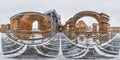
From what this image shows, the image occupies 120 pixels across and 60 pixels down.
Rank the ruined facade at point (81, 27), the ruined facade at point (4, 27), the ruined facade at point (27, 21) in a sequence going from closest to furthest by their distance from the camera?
1. the ruined facade at point (27, 21)
2. the ruined facade at point (4, 27)
3. the ruined facade at point (81, 27)

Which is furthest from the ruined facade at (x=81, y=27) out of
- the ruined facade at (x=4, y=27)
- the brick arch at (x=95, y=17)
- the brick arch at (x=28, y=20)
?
the ruined facade at (x=4, y=27)

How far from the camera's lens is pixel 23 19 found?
13031 millimetres

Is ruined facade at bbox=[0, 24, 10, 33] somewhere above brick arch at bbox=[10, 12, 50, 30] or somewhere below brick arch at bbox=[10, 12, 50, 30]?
below

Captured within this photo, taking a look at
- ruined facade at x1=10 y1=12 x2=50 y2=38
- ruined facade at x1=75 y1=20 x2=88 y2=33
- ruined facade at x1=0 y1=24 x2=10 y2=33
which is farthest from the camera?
ruined facade at x1=75 y1=20 x2=88 y2=33

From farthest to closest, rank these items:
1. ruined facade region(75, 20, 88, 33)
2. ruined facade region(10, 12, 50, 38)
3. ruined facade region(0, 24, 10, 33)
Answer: ruined facade region(75, 20, 88, 33) < ruined facade region(0, 24, 10, 33) < ruined facade region(10, 12, 50, 38)

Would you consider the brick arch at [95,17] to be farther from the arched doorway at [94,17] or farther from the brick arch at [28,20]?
the brick arch at [28,20]

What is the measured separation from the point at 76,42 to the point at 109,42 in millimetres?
1605

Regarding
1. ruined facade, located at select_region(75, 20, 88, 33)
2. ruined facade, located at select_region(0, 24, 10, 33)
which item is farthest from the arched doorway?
ruined facade, located at select_region(0, 24, 10, 33)

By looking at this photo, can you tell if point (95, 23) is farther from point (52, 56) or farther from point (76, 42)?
point (52, 56)

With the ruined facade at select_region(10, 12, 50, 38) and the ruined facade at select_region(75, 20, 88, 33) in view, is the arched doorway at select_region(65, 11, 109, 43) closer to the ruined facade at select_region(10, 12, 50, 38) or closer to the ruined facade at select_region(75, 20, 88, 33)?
the ruined facade at select_region(75, 20, 88, 33)

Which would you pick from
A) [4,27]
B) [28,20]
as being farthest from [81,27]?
[4,27]

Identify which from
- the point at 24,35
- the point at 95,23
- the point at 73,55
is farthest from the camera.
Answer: the point at 95,23

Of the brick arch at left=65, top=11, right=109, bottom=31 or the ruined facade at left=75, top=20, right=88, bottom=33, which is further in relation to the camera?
the ruined facade at left=75, top=20, right=88, bottom=33

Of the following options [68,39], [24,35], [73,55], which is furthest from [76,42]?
[24,35]
